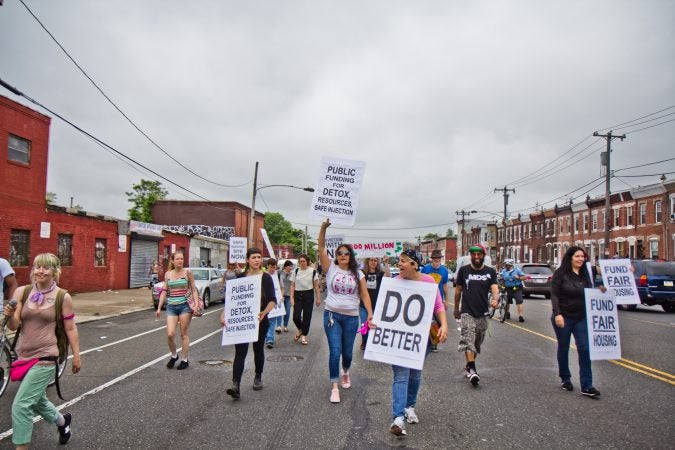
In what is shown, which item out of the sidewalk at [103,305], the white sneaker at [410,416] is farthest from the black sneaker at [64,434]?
the sidewalk at [103,305]

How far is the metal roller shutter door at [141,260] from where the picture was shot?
29391 millimetres

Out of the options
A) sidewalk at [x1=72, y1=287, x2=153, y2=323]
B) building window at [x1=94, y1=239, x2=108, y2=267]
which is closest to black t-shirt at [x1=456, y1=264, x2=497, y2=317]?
sidewalk at [x1=72, y1=287, x2=153, y2=323]

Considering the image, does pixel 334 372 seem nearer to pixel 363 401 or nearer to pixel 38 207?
pixel 363 401

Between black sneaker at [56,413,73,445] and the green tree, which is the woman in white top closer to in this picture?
black sneaker at [56,413,73,445]

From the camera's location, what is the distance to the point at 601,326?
659 centimetres

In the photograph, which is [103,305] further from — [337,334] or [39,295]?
[39,295]

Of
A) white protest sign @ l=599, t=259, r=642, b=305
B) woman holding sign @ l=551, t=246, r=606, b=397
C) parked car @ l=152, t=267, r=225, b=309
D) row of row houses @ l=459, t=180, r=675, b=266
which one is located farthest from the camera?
row of row houses @ l=459, t=180, r=675, b=266

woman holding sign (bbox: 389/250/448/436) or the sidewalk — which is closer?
woman holding sign (bbox: 389/250/448/436)

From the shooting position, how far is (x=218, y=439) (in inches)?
185

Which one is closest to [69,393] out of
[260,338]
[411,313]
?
[260,338]

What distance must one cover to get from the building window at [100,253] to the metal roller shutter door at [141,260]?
2.74 meters

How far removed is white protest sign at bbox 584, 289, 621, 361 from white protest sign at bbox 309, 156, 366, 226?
10.8 ft

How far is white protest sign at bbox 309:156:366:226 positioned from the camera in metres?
7.50

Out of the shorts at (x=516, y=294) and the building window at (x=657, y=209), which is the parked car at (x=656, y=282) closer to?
the shorts at (x=516, y=294)
